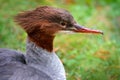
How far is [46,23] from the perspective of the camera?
15.7 ft

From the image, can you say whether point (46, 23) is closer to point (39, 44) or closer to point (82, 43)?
point (39, 44)

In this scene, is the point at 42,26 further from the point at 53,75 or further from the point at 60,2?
the point at 60,2

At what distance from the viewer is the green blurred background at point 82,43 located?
5.86m

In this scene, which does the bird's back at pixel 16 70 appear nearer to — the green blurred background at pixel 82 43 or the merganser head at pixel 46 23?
the merganser head at pixel 46 23

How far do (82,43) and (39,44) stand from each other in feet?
6.92

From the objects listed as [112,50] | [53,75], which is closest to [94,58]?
[112,50]

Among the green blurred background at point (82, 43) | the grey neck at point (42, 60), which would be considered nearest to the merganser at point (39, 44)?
the grey neck at point (42, 60)

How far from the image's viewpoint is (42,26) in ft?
15.6

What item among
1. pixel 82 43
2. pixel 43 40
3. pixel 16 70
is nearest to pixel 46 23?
pixel 43 40

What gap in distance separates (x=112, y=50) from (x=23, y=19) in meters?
2.12

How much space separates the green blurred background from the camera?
231 inches

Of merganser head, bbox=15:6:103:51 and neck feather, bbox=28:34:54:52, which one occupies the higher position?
merganser head, bbox=15:6:103:51

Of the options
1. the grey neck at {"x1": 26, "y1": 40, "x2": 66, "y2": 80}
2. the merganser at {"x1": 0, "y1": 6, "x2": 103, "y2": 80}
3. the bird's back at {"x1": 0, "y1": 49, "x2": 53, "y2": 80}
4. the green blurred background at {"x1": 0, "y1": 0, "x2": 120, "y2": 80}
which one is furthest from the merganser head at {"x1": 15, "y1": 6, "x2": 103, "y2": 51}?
the green blurred background at {"x1": 0, "y1": 0, "x2": 120, "y2": 80}

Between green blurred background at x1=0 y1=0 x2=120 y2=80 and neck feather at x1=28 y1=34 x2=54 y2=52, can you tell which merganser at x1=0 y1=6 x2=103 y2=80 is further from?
green blurred background at x1=0 y1=0 x2=120 y2=80
